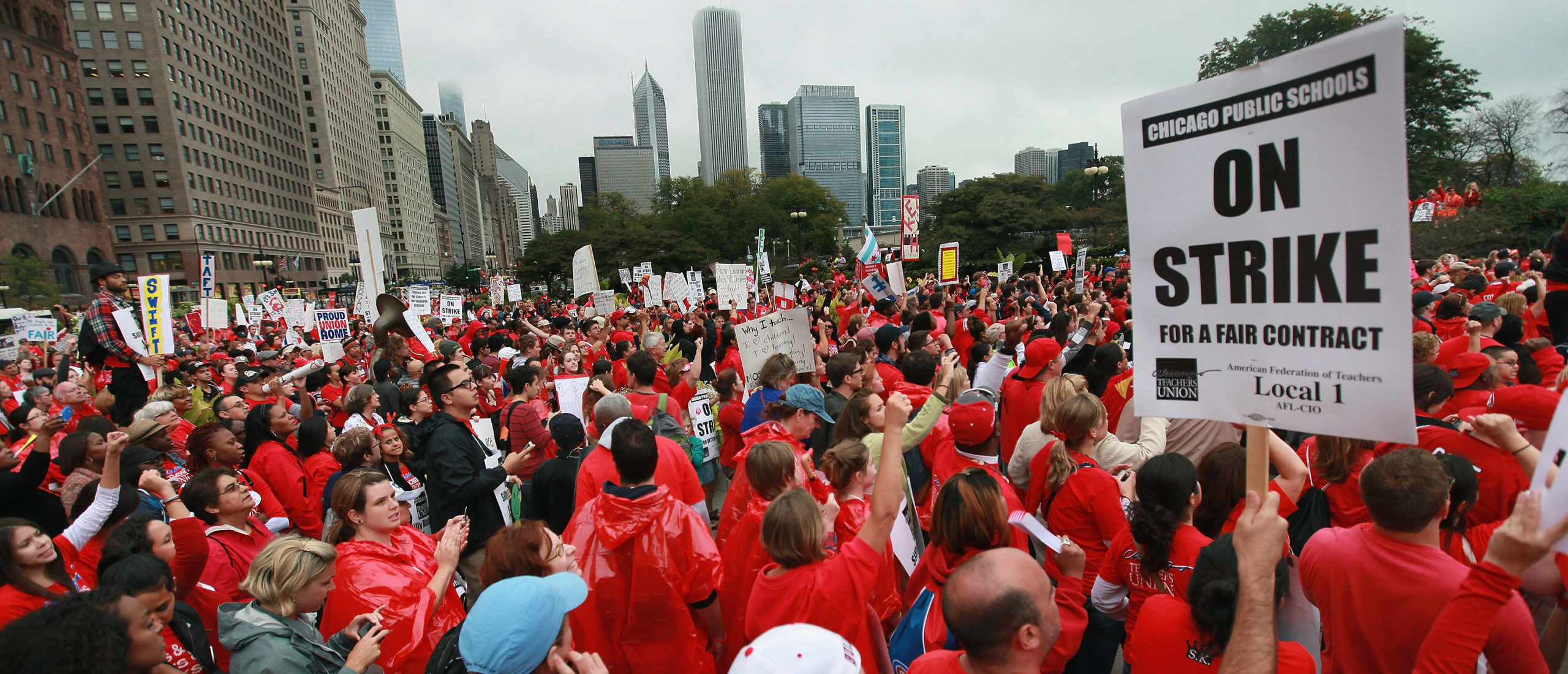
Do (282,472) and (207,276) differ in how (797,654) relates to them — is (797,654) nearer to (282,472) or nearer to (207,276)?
(282,472)

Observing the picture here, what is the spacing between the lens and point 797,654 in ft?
5.65

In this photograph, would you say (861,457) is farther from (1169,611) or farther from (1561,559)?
(1561,559)

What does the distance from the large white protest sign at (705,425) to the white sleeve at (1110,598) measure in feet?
11.7

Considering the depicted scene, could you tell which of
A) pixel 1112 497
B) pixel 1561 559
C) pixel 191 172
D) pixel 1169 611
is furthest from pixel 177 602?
pixel 191 172

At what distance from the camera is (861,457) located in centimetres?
337

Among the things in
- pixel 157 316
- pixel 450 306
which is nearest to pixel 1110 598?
pixel 157 316

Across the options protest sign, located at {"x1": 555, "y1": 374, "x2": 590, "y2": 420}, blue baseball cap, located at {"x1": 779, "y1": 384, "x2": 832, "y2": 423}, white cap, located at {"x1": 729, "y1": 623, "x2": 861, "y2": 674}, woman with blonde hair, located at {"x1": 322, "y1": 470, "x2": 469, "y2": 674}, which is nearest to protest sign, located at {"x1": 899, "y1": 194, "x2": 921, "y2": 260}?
protest sign, located at {"x1": 555, "y1": 374, "x2": 590, "y2": 420}

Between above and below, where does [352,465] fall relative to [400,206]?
below

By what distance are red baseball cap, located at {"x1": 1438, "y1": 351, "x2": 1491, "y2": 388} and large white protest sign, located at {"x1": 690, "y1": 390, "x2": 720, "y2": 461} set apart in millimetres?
5280

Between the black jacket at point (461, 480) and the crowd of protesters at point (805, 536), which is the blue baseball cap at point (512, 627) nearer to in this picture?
the crowd of protesters at point (805, 536)

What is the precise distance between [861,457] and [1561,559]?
7.93 ft

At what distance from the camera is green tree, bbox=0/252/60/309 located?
39.2 metres

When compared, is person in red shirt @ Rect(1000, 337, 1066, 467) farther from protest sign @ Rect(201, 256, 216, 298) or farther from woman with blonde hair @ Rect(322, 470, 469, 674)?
protest sign @ Rect(201, 256, 216, 298)

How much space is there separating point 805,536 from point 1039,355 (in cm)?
→ 336
